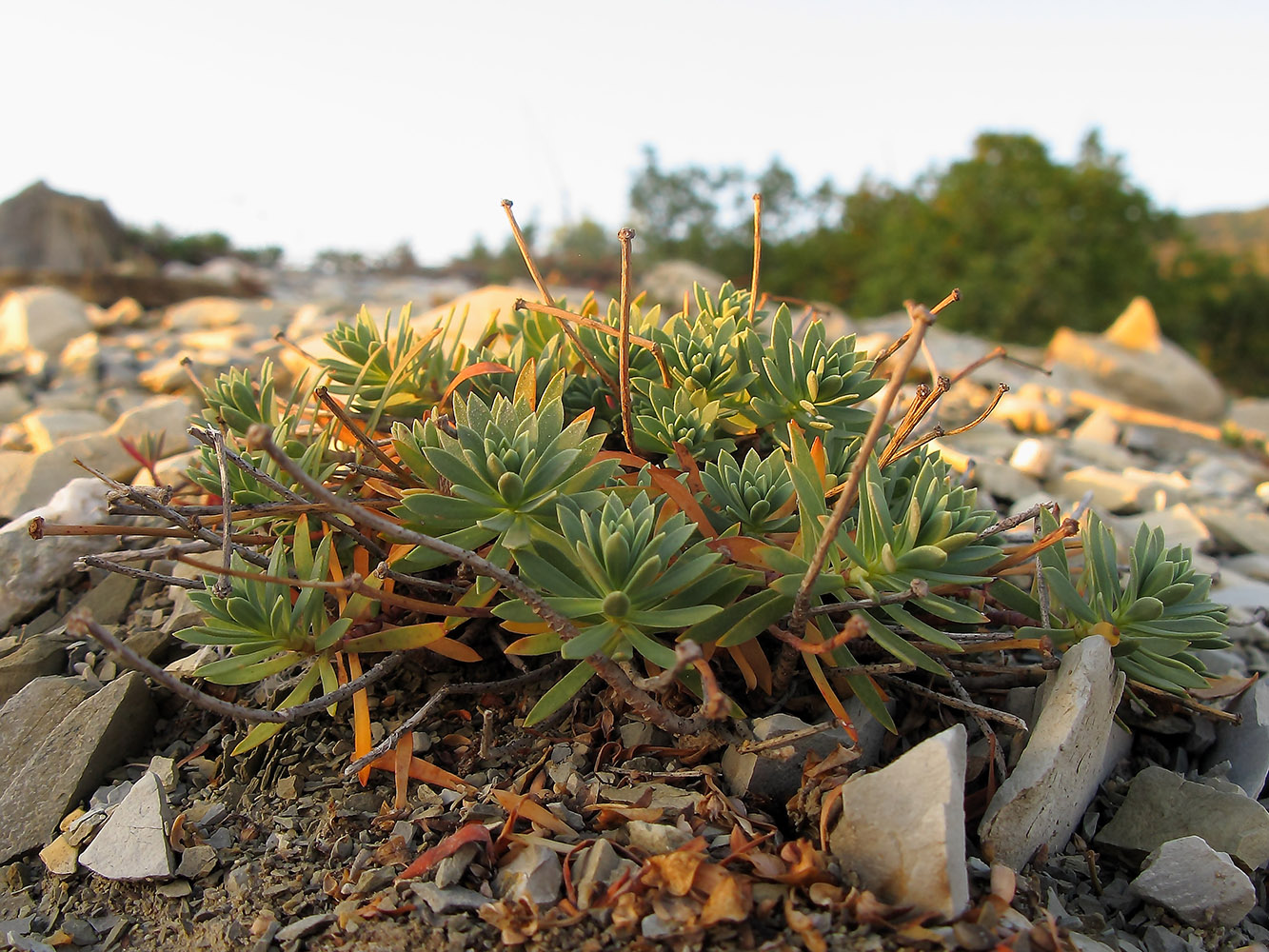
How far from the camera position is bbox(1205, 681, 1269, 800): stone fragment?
5.76ft

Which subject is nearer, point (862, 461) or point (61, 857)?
point (862, 461)

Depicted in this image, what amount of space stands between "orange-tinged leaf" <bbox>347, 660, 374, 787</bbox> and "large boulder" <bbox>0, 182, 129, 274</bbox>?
1125 cm

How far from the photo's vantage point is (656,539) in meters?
1.29

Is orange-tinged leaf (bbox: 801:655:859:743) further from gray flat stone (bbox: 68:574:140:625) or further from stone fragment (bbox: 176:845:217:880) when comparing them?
gray flat stone (bbox: 68:574:140:625)

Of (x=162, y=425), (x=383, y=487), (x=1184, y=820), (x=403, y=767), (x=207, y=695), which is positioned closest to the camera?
(x=207, y=695)

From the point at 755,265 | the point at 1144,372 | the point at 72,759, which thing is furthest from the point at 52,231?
the point at 1144,372

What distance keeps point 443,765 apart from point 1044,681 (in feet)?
3.65

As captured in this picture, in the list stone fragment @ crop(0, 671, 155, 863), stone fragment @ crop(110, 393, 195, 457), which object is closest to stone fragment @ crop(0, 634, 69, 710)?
stone fragment @ crop(0, 671, 155, 863)

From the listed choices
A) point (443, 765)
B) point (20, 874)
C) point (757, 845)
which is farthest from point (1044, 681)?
point (20, 874)

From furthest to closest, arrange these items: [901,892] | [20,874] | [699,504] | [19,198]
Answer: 1. [19,198]
2. [699,504]
3. [20,874]
4. [901,892]

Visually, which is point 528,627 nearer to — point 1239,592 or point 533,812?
point 533,812

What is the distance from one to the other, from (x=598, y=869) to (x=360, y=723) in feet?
1.61

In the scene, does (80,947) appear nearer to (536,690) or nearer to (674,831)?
(536,690)

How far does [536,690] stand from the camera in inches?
66.6
